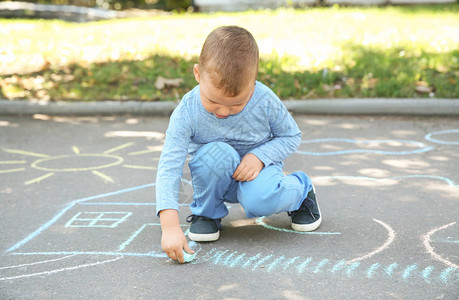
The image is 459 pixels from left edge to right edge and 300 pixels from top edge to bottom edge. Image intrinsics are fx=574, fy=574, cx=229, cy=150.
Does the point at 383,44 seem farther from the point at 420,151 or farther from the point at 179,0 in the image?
the point at 179,0

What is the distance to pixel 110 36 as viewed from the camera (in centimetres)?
818

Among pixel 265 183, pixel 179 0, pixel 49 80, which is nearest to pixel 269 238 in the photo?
pixel 265 183

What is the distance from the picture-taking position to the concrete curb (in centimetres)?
511

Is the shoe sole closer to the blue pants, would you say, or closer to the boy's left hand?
the blue pants

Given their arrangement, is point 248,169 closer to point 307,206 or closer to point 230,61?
point 307,206

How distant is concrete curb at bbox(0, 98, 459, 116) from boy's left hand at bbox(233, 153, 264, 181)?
281cm

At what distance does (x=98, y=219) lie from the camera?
300 cm

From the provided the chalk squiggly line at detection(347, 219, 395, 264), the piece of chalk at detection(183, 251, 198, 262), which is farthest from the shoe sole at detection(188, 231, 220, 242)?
the chalk squiggly line at detection(347, 219, 395, 264)

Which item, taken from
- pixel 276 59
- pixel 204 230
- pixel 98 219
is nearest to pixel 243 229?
pixel 204 230

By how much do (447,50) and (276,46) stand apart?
1.94m

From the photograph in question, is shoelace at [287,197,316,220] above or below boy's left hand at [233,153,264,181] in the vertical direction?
below

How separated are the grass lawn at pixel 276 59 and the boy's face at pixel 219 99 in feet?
10.4

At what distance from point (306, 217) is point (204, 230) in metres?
0.49

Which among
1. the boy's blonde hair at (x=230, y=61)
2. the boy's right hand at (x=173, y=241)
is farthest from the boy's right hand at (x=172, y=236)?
the boy's blonde hair at (x=230, y=61)
